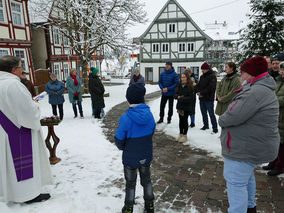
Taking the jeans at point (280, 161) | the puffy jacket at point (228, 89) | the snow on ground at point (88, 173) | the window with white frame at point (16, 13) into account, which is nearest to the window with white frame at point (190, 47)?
the window with white frame at point (16, 13)

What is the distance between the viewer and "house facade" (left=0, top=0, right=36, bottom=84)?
13.2 metres

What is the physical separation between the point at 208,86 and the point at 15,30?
13.5m

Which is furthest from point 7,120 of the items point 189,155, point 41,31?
point 41,31

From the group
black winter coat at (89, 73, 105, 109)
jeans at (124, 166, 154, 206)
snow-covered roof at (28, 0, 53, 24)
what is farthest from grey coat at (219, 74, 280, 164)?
snow-covered roof at (28, 0, 53, 24)

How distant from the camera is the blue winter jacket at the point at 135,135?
253cm

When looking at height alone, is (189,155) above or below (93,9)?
below

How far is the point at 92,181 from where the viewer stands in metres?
3.73

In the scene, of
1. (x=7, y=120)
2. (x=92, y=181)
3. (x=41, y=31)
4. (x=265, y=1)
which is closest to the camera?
(x=7, y=120)

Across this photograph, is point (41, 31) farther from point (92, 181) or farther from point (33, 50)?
point (92, 181)

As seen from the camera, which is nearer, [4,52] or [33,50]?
[4,52]

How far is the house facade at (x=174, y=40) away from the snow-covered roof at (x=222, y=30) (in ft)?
61.5

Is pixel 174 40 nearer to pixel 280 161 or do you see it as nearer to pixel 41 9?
pixel 41 9

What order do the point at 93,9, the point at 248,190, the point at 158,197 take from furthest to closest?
the point at 93,9
the point at 158,197
the point at 248,190

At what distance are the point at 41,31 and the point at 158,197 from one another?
1844 centimetres
